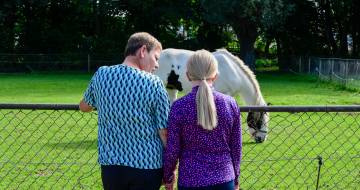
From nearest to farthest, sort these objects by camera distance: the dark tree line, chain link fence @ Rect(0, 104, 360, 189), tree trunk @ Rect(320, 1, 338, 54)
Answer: chain link fence @ Rect(0, 104, 360, 189), the dark tree line, tree trunk @ Rect(320, 1, 338, 54)

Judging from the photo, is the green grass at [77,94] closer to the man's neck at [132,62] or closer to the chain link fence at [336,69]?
the chain link fence at [336,69]

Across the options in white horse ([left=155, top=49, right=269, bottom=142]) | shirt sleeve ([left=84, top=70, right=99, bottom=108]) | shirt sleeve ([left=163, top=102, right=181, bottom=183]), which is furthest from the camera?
white horse ([left=155, top=49, right=269, bottom=142])

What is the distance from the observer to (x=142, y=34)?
11.9 ft

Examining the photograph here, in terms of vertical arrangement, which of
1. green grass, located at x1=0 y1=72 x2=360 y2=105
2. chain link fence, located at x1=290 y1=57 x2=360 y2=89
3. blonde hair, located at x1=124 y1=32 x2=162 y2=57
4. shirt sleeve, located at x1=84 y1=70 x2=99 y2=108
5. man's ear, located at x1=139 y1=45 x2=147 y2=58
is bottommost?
green grass, located at x1=0 y1=72 x2=360 y2=105

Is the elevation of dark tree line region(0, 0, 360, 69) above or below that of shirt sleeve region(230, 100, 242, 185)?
above

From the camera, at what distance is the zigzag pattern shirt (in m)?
3.58

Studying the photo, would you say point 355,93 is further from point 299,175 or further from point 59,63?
point 59,63

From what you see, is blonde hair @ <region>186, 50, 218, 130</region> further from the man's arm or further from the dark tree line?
the dark tree line

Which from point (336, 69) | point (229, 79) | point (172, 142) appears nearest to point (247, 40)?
point (336, 69)

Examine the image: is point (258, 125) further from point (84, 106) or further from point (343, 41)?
point (343, 41)

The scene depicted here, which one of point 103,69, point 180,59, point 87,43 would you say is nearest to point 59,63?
point 87,43

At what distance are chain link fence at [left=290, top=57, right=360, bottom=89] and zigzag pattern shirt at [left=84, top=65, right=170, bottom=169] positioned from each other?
1816 cm

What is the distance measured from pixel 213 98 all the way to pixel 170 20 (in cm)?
3448

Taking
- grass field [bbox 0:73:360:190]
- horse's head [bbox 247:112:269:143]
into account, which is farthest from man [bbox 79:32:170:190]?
horse's head [bbox 247:112:269:143]
